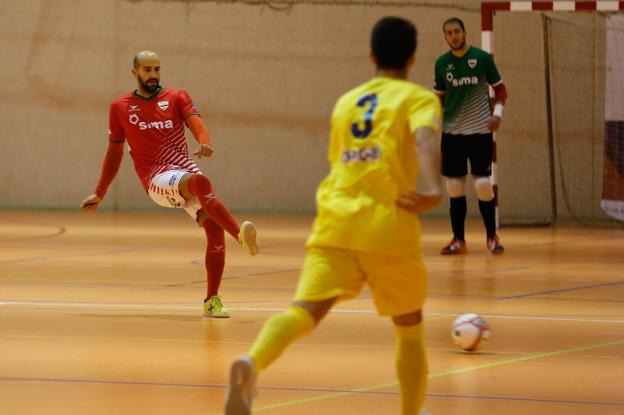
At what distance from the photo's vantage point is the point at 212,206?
8719 millimetres

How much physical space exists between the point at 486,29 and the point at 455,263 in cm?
423

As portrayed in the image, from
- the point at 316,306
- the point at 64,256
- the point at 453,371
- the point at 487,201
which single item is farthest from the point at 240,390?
the point at 487,201

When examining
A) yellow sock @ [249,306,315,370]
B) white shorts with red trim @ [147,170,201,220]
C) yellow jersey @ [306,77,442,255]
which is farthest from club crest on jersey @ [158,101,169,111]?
yellow sock @ [249,306,315,370]

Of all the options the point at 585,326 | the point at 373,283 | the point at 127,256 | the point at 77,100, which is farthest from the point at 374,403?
the point at 77,100

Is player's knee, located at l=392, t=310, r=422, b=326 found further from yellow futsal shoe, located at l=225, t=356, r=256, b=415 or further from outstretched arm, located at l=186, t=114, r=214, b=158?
outstretched arm, located at l=186, t=114, r=214, b=158

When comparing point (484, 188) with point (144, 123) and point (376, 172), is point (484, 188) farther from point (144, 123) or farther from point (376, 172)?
point (376, 172)

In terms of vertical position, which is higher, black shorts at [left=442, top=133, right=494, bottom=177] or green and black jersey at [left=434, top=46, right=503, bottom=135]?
green and black jersey at [left=434, top=46, right=503, bottom=135]

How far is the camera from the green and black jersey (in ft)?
43.7

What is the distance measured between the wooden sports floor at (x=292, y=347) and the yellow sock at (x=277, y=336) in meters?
0.92

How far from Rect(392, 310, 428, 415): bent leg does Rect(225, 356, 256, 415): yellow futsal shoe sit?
70 cm

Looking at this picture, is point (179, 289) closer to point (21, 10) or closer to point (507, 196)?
point (507, 196)

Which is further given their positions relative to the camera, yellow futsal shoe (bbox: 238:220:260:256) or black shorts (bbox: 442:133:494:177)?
black shorts (bbox: 442:133:494:177)

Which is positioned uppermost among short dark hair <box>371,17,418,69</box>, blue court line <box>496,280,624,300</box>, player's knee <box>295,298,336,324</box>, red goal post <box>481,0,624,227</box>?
red goal post <box>481,0,624,227</box>

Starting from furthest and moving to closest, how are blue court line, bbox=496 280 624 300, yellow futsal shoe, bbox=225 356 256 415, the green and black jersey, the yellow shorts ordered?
1. the green and black jersey
2. blue court line, bbox=496 280 624 300
3. the yellow shorts
4. yellow futsal shoe, bbox=225 356 256 415
